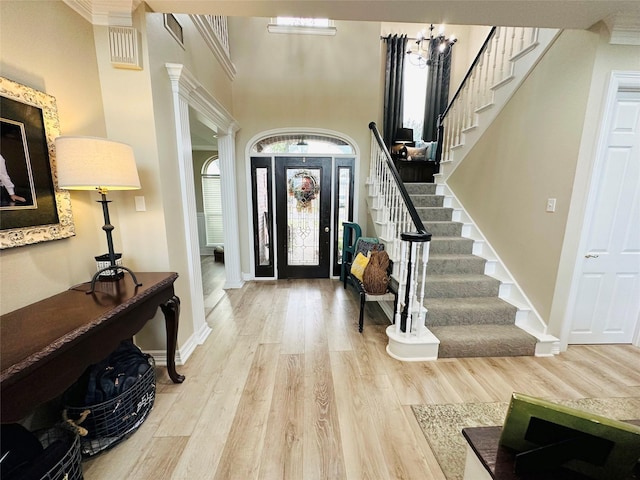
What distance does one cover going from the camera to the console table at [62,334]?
92 centimetres

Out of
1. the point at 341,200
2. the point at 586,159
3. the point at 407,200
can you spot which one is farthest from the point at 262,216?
the point at 586,159

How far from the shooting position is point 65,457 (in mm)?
1092

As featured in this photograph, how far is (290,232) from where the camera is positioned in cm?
450

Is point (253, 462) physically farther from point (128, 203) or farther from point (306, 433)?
point (128, 203)

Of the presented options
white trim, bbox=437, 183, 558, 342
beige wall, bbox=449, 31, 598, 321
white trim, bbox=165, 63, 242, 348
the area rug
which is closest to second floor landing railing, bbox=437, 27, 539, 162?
beige wall, bbox=449, 31, 598, 321

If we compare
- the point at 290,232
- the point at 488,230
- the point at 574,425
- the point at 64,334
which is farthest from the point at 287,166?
the point at 574,425

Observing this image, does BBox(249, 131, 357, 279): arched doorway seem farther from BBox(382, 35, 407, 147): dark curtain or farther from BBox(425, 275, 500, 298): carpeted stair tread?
BBox(425, 275, 500, 298): carpeted stair tread

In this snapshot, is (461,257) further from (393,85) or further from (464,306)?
(393,85)

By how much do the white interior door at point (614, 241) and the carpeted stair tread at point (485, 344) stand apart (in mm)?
559

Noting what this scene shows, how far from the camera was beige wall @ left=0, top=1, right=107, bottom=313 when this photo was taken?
51.1 inches

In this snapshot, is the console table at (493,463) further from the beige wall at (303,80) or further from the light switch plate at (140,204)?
the beige wall at (303,80)

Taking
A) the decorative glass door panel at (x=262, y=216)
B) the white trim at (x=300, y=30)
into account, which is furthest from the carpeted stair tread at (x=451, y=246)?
the white trim at (x=300, y=30)

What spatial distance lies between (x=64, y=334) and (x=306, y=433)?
137cm

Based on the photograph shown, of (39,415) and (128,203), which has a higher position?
(128,203)
